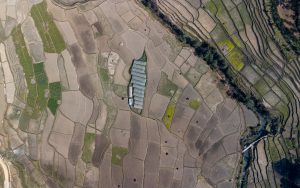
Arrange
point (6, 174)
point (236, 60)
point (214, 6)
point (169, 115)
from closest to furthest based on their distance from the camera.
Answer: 1. point (6, 174)
2. point (169, 115)
3. point (236, 60)
4. point (214, 6)

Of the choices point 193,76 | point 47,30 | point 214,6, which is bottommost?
point 193,76

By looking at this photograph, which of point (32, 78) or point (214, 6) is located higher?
point (214, 6)

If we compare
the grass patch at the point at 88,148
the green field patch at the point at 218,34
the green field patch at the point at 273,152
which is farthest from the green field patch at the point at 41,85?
the green field patch at the point at 273,152

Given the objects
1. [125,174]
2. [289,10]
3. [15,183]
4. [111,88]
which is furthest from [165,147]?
[289,10]

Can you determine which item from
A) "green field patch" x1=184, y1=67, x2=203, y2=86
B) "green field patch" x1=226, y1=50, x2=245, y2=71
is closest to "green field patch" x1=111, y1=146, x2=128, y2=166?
"green field patch" x1=184, y1=67, x2=203, y2=86

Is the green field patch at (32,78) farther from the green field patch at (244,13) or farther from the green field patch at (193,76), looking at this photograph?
the green field patch at (244,13)

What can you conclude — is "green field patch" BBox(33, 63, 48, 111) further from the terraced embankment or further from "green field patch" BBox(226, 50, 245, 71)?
"green field patch" BBox(226, 50, 245, 71)

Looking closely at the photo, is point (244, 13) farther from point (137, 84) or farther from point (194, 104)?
point (137, 84)

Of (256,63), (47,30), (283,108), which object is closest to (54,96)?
(47,30)
